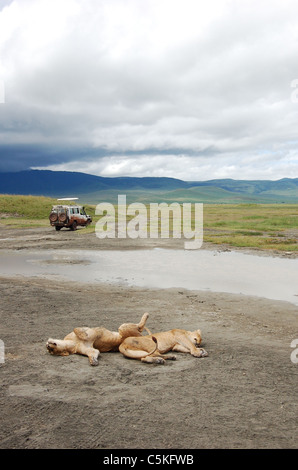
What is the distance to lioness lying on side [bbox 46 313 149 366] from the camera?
7.14 meters

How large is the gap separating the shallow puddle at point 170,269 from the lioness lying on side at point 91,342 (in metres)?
6.97

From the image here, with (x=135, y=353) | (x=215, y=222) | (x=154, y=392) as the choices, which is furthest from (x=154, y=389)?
(x=215, y=222)

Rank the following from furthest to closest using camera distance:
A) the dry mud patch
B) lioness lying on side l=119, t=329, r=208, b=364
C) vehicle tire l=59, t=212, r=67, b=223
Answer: vehicle tire l=59, t=212, r=67, b=223, lioness lying on side l=119, t=329, r=208, b=364, the dry mud patch

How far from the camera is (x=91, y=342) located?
7254 mm

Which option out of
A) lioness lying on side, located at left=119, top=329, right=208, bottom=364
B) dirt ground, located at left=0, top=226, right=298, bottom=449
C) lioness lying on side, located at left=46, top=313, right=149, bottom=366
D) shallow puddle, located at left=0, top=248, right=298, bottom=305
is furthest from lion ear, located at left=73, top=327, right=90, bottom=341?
shallow puddle, located at left=0, top=248, right=298, bottom=305

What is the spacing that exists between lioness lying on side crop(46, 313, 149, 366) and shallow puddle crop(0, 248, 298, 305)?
6.97 m

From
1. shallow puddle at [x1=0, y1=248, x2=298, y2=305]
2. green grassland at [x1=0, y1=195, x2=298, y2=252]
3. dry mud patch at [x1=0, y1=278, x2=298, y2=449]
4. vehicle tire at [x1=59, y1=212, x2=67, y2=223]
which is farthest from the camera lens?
vehicle tire at [x1=59, y1=212, x2=67, y2=223]

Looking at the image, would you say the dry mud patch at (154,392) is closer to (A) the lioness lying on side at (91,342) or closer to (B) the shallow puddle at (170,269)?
(A) the lioness lying on side at (91,342)

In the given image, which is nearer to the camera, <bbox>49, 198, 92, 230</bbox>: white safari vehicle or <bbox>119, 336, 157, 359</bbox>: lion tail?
<bbox>119, 336, 157, 359</bbox>: lion tail

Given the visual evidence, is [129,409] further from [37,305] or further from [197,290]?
[197,290]

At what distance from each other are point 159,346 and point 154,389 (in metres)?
1.36

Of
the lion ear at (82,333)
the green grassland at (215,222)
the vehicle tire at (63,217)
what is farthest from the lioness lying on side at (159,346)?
the vehicle tire at (63,217)

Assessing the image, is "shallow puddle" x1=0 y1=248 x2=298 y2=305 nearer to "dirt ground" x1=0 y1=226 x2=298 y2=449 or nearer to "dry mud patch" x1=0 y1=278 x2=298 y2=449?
"dirt ground" x1=0 y1=226 x2=298 y2=449

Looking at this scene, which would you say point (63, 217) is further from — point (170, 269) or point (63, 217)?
point (170, 269)
